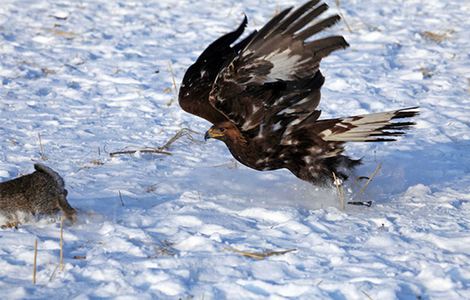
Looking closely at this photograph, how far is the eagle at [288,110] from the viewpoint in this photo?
4.58 meters

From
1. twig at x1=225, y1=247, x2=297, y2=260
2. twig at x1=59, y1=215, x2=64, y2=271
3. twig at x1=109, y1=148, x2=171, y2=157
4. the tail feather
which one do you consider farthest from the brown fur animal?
the tail feather

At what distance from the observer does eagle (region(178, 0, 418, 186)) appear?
4.58 metres

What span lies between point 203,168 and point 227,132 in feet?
2.15

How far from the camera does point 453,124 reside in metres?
6.45

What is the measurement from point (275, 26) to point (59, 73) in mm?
3624

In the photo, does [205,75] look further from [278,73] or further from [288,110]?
[278,73]

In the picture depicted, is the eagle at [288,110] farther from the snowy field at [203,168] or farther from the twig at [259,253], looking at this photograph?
the twig at [259,253]

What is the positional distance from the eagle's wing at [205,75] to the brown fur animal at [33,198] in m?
1.51

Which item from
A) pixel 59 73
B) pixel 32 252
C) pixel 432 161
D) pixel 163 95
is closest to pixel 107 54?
pixel 59 73

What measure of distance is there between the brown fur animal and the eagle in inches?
46.3

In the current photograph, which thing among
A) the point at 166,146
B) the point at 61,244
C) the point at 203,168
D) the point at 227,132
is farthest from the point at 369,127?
the point at 61,244

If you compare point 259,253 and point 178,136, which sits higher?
point 259,253

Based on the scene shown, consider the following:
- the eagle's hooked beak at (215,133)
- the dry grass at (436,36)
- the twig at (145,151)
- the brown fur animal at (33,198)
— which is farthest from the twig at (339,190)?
the dry grass at (436,36)

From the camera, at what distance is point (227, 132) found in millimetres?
5016
